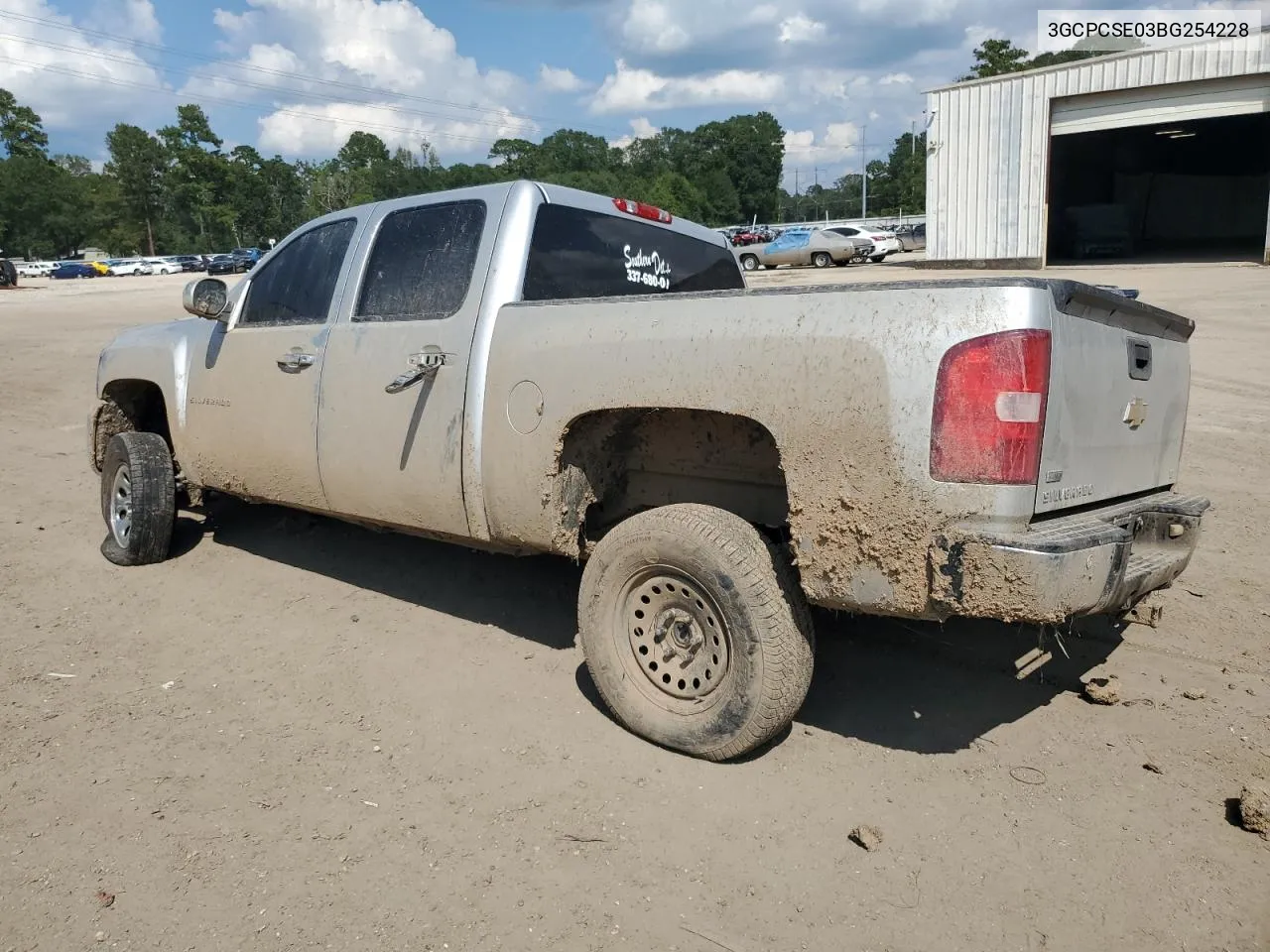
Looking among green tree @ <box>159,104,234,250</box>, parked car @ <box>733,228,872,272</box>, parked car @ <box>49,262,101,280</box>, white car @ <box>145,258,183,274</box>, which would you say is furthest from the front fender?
green tree @ <box>159,104,234,250</box>

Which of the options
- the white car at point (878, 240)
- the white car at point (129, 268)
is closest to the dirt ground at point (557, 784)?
the white car at point (878, 240)

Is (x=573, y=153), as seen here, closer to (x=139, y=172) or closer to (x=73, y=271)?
(x=139, y=172)

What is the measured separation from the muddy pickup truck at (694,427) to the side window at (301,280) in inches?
0.7

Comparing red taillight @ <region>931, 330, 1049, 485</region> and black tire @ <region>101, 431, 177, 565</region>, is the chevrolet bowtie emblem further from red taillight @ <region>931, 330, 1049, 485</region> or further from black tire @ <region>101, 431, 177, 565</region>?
black tire @ <region>101, 431, 177, 565</region>

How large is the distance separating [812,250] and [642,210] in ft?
96.2

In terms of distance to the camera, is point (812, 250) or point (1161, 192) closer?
point (812, 250)

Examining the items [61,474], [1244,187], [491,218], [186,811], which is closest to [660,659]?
[186,811]

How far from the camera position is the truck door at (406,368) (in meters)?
3.98

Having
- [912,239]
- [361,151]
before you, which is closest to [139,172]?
[361,151]

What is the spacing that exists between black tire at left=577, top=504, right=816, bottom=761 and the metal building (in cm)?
2354

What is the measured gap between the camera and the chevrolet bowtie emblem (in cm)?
330

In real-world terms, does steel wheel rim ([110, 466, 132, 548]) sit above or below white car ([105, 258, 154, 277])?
below

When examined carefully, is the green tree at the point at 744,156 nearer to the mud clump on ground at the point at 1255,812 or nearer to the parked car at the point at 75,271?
the parked car at the point at 75,271

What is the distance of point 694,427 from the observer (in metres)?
3.75
